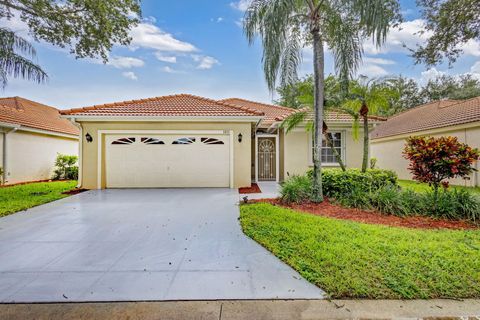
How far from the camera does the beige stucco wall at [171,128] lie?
36.1 feet

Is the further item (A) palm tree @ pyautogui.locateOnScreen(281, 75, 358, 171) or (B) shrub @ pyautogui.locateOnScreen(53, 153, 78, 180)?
(B) shrub @ pyautogui.locateOnScreen(53, 153, 78, 180)

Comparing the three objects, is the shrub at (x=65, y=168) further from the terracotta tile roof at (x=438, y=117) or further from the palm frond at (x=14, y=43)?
the terracotta tile roof at (x=438, y=117)

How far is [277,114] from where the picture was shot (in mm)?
16078

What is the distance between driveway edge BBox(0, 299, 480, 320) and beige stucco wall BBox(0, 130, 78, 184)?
1381 cm

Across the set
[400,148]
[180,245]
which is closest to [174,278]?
[180,245]

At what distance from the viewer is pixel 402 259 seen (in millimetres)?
3674

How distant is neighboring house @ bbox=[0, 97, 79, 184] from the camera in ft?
40.7

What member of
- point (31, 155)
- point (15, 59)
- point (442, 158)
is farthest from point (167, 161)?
point (442, 158)

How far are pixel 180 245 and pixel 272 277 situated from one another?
2.01 m

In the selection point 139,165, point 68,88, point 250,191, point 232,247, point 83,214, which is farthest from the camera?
point 68,88

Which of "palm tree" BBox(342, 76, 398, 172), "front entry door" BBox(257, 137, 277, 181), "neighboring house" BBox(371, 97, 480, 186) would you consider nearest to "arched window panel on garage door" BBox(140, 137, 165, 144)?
"front entry door" BBox(257, 137, 277, 181)

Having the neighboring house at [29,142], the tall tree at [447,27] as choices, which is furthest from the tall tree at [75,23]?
the tall tree at [447,27]

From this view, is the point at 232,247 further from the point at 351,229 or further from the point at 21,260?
the point at 21,260

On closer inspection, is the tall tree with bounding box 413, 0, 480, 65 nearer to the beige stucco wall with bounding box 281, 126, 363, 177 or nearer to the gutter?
the beige stucco wall with bounding box 281, 126, 363, 177
